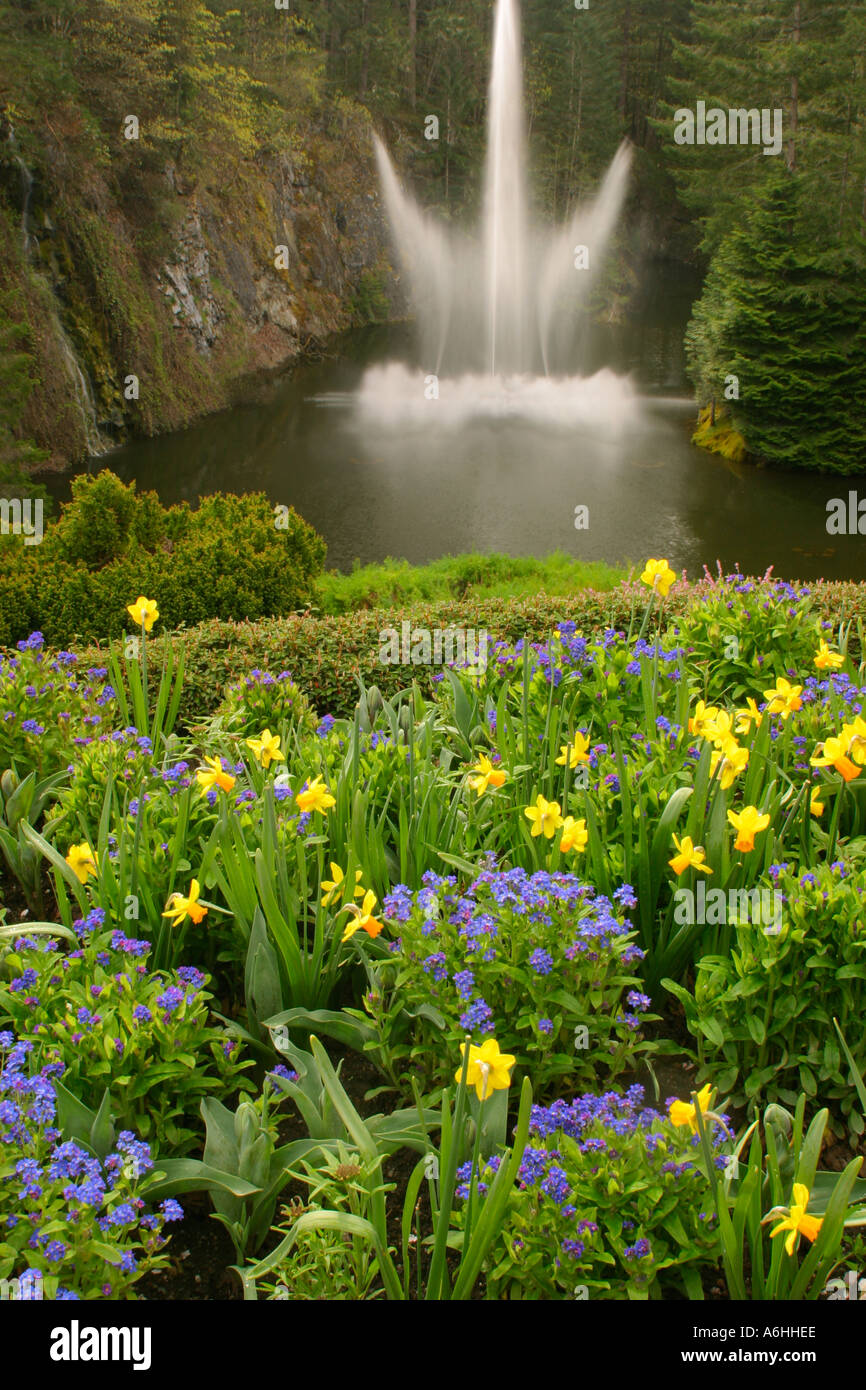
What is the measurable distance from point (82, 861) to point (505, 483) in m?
10.6

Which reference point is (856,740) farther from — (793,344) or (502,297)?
(502,297)

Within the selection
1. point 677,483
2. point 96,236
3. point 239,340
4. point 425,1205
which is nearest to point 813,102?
point 677,483

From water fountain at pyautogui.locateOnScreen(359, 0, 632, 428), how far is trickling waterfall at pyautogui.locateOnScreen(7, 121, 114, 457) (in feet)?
13.4

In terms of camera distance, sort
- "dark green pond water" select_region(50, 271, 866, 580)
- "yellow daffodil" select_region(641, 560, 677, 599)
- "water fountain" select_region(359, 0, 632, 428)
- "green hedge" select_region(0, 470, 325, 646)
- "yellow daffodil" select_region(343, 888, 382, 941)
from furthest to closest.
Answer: "water fountain" select_region(359, 0, 632, 428) → "dark green pond water" select_region(50, 271, 866, 580) → "green hedge" select_region(0, 470, 325, 646) → "yellow daffodil" select_region(641, 560, 677, 599) → "yellow daffodil" select_region(343, 888, 382, 941)

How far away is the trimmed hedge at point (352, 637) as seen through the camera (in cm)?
497

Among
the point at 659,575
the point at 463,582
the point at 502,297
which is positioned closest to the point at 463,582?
the point at 463,582

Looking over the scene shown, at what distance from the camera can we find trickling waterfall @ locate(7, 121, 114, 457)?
1345cm

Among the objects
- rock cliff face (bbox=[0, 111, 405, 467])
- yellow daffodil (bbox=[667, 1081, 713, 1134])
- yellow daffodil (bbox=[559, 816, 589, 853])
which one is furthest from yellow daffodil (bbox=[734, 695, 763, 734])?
rock cliff face (bbox=[0, 111, 405, 467])

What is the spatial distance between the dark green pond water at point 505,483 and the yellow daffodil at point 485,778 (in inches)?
303

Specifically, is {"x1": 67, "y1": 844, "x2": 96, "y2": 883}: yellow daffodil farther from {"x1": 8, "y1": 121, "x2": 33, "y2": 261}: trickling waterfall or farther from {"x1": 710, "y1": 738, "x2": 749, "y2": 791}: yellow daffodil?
{"x1": 8, "y1": 121, "x2": 33, "y2": 261}: trickling waterfall

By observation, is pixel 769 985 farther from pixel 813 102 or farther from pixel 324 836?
pixel 813 102

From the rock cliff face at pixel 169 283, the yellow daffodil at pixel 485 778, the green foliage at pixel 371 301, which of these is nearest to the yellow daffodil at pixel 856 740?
the yellow daffodil at pixel 485 778

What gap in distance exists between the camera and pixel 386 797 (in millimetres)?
3141
